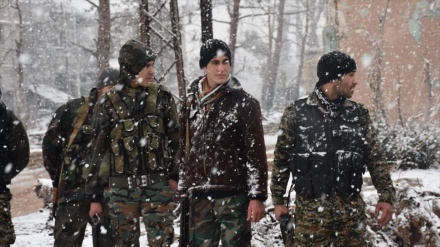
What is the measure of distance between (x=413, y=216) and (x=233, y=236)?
209 cm

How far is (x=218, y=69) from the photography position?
356 centimetres

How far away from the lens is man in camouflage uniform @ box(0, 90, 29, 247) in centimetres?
354

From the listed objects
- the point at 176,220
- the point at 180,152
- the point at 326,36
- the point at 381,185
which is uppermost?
the point at 326,36

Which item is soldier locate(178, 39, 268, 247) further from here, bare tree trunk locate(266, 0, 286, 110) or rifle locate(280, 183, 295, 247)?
bare tree trunk locate(266, 0, 286, 110)

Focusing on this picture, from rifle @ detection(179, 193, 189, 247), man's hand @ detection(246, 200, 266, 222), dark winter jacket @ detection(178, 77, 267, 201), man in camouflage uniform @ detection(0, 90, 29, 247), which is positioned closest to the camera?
man's hand @ detection(246, 200, 266, 222)

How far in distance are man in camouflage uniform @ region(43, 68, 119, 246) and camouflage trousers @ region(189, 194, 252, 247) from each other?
3.11 ft

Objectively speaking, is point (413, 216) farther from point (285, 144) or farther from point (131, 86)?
point (131, 86)

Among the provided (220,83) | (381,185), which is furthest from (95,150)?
(381,185)

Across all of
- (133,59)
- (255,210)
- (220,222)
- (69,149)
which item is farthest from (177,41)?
(255,210)

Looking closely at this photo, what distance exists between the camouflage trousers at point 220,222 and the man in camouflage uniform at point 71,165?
0.95m

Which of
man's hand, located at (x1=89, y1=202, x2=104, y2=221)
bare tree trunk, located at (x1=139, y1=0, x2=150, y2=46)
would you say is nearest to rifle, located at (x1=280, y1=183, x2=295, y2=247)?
man's hand, located at (x1=89, y1=202, x2=104, y2=221)

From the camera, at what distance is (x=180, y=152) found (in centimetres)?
379

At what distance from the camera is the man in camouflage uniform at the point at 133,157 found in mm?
3736

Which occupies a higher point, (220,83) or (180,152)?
(220,83)
